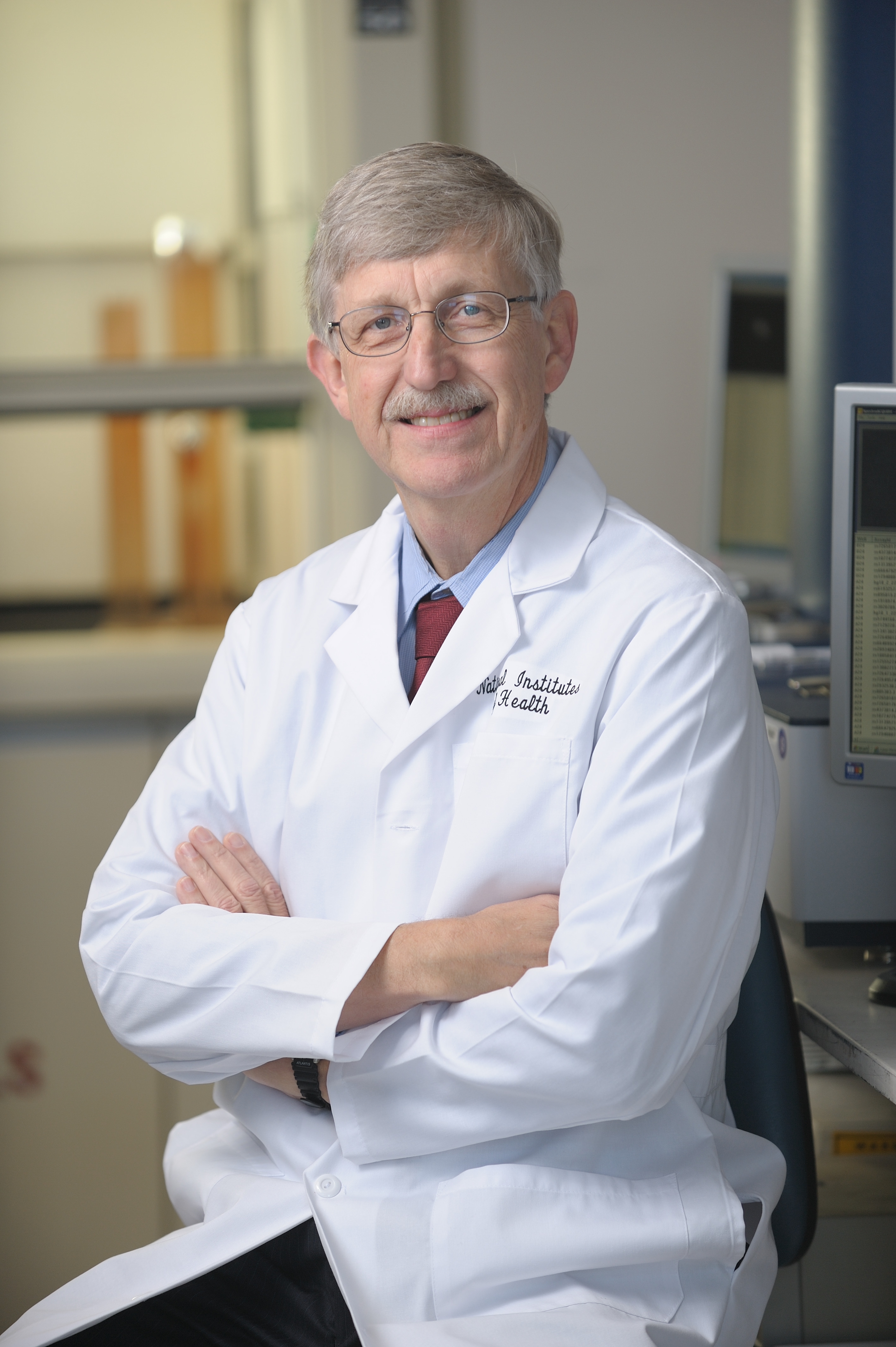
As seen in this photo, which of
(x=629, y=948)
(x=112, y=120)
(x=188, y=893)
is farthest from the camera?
(x=112, y=120)

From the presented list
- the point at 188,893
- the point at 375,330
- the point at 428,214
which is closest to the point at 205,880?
the point at 188,893

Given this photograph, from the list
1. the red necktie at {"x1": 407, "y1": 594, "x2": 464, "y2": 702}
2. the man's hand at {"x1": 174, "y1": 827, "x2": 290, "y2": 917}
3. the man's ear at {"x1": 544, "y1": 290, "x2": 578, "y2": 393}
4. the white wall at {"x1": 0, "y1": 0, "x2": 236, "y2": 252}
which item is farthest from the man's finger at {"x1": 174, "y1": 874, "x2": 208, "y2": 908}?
the white wall at {"x1": 0, "y1": 0, "x2": 236, "y2": 252}

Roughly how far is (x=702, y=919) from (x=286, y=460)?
174 cm

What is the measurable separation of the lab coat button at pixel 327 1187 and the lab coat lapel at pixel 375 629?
1.31 feet

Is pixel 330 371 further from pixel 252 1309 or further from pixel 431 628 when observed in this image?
pixel 252 1309

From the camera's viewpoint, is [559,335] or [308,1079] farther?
[559,335]

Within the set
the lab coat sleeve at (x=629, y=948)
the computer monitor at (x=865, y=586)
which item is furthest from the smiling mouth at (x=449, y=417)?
the computer monitor at (x=865, y=586)

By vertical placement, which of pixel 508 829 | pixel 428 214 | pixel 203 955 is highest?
pixel 428 214

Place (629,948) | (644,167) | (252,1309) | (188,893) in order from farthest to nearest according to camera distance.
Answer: (644,167) → (188,893) → (252,1309) → (629,948)

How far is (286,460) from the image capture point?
2.52 meters

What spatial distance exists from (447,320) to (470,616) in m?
0.28

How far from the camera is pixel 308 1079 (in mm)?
1093

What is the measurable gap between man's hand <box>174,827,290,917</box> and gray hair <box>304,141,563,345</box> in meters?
0.56

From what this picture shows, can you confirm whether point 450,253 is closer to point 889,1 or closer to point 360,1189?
point 360,1189
